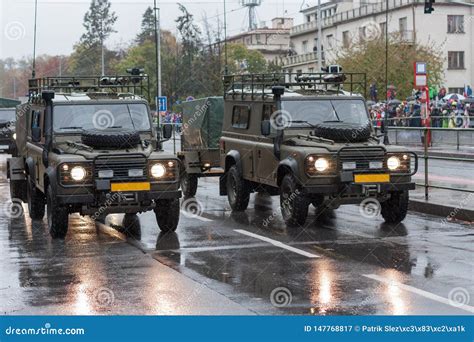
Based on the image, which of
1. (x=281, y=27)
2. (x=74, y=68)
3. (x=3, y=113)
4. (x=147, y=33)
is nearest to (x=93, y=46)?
(x=74, y=68)

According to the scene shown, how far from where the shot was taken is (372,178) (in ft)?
46.6

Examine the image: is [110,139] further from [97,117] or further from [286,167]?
[286,167]

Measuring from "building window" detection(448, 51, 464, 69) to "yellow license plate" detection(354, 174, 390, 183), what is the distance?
196 feet

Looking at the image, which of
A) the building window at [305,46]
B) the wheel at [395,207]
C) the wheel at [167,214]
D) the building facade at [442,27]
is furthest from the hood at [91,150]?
the building window at [305,46]

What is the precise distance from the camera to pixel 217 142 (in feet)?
64.8

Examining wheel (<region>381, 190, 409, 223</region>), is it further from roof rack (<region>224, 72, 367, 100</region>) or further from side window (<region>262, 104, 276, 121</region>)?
side window (<region>262, 104, 276, 121</region>)

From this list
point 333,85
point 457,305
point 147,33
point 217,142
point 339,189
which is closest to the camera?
point 457,305

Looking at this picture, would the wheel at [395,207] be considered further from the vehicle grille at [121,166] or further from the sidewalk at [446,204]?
the vehicle grille at [121,166]

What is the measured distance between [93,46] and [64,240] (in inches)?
3209

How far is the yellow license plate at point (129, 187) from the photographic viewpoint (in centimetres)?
1343

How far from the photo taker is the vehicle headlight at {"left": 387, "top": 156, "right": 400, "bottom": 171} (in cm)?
1451

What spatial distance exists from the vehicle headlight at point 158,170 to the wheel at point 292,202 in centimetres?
213

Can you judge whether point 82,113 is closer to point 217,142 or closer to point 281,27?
point 217,142

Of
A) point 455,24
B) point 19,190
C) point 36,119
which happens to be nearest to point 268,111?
point 36,119
